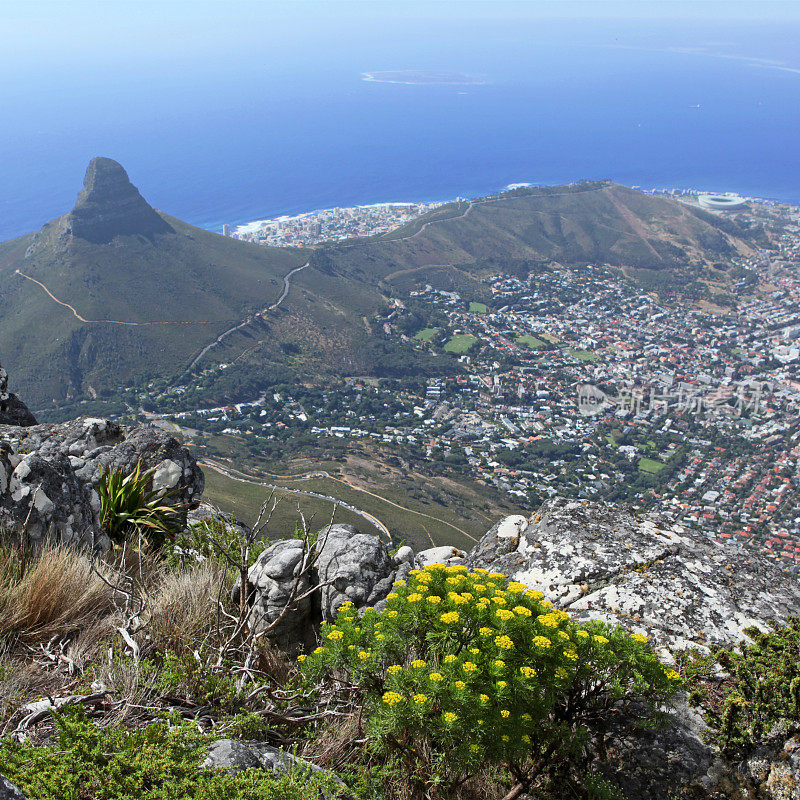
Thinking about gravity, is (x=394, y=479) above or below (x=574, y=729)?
below

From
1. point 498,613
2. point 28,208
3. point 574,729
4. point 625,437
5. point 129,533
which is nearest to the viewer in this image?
point 498,613

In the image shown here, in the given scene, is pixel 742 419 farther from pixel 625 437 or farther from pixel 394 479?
pixel 394 479

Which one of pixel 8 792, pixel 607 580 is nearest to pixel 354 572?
pixel 607 580

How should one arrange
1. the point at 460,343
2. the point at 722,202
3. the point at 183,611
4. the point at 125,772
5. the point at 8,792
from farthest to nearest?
the point at 722,202
the point at 460,343
the point at 183,611
the point at 125,772
the point at 8,792


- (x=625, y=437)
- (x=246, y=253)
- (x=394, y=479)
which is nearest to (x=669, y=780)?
(x=394, y=479)

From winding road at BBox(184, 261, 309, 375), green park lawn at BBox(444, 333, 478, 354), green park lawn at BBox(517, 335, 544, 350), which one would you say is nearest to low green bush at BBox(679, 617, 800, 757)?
winding road at BBox(184, 261, 309, 375)

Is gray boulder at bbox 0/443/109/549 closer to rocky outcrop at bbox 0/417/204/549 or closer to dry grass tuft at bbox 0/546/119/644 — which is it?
rocky outcrop at bbox 0/417/204/549

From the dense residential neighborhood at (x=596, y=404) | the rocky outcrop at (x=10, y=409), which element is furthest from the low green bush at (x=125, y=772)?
the dense residential neighborhood at (x=596, y=404)

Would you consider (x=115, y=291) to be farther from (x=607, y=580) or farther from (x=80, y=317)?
(x=607, y=580)
